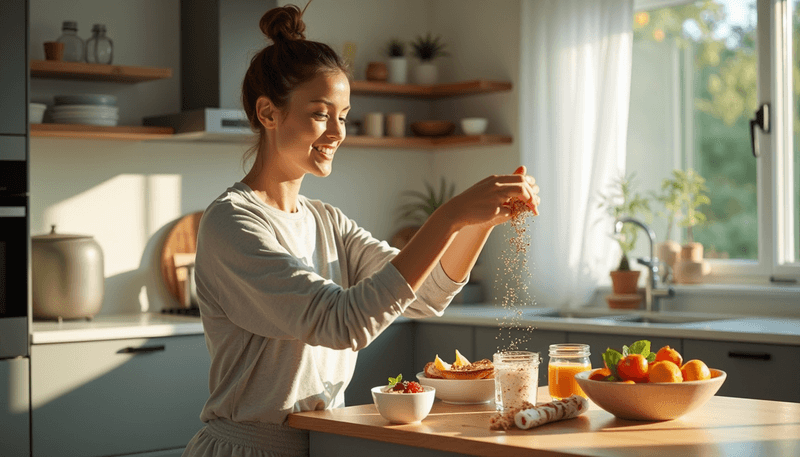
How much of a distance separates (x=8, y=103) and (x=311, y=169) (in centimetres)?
193

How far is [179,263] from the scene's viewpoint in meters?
4.07

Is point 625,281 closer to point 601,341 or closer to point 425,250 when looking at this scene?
point 601,341

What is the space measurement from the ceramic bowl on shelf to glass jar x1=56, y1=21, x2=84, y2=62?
1.63 metres

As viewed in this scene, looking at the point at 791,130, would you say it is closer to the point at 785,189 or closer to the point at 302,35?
the point at 785,189

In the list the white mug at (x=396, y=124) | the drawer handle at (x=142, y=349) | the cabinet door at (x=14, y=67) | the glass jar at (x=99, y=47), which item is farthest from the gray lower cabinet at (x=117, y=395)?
the white mug at (x=396, y=124)

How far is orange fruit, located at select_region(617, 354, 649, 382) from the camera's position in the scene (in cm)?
168

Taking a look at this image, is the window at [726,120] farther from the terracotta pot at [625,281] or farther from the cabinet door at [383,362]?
the cabinet door at [383,362]

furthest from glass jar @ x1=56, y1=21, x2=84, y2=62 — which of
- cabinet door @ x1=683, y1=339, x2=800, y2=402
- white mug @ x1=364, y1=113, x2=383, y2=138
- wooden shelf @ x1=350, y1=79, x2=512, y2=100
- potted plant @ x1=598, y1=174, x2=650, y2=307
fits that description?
cabinet door @ x1=683, y1=339, x2=800, y2=402

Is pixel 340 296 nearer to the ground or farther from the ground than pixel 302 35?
nearer to the ground

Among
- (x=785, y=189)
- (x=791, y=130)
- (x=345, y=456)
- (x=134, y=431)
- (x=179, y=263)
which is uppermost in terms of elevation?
(x=791, y=130)

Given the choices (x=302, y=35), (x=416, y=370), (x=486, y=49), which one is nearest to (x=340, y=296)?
(x=302, y=35)

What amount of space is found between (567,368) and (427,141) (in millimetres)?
2799

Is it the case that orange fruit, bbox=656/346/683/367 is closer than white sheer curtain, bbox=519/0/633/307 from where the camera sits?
Yes

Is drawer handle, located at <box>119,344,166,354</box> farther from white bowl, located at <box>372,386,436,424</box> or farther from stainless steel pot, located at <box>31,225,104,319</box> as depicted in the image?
white bowl, located at <box>372,386,436,424</box>
